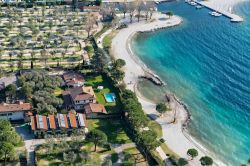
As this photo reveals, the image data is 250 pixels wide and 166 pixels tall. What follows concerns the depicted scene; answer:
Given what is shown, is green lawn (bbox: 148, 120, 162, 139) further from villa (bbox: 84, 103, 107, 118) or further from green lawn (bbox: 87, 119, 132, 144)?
villa (bbox: 84, 103, 107, 118)

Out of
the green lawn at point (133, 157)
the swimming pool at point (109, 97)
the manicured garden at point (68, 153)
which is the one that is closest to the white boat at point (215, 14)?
the swimming pool at point (109, 97)

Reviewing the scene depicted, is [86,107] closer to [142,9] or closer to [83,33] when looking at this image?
[83,33]

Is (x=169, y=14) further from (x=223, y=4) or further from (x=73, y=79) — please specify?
(x=73, y=79)

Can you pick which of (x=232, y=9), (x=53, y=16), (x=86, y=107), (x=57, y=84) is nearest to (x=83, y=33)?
(x=53, y=16)

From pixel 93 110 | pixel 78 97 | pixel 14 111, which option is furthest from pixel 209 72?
pixel 14 111

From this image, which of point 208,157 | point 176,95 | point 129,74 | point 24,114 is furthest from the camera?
point 129,74

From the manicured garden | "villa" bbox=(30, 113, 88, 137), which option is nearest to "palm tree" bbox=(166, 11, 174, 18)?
"villa" bbox=(30, 113, 88, 137)
